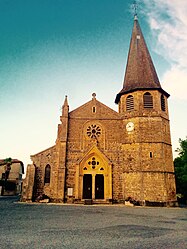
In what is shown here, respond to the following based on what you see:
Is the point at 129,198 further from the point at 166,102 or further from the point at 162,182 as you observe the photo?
the point at 166,102

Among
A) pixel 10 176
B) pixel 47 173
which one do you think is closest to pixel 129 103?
pixel 47 173

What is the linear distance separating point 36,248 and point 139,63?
2547 cm

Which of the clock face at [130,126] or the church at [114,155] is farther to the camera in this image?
the clock face at [130,126]

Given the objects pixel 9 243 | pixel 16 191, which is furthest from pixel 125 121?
pixel 16 191

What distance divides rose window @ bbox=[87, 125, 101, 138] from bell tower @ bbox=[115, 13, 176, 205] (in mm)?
3171

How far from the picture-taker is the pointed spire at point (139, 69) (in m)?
25.0

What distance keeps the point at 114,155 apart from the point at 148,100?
7585mm

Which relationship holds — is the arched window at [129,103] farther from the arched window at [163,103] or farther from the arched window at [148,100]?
the arched window at [163,103]

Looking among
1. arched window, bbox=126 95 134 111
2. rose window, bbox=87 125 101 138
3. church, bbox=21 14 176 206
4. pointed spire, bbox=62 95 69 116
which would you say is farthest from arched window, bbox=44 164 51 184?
arched window, bbox=126 95 134 111

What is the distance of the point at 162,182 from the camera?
21062 mm

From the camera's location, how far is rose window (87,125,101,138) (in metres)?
24.6

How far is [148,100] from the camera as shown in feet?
79.7

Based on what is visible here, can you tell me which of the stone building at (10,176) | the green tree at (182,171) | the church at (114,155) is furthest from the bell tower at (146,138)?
the stone building at (10,176)

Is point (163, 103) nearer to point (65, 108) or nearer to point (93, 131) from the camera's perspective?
point (93, 131)
